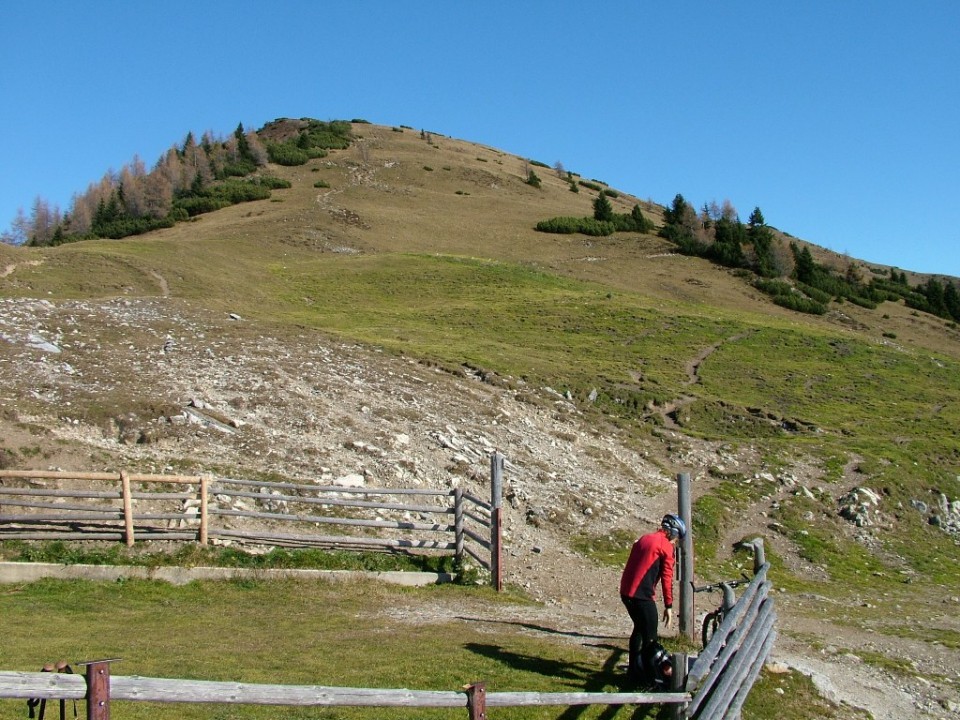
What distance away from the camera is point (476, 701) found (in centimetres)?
578

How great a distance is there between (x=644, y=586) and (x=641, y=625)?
0.46m

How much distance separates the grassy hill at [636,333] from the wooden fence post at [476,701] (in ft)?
40.9

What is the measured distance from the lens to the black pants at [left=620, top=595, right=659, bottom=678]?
9.28 metres

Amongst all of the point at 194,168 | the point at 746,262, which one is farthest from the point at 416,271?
the point at 194,168

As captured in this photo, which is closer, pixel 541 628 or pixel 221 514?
pixel 541 628

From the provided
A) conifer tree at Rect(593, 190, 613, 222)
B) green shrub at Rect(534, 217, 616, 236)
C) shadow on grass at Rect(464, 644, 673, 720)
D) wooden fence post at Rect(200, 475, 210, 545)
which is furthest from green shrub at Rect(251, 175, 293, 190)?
shadow on grass at Rect(464, 644, 673, 720)

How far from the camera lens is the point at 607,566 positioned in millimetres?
18328

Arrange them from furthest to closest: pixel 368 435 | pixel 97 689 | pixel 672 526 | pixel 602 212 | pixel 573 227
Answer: pixel 602 212
pixel 573 227
pixel 368 435
pixel 672 526
pixel 97 689

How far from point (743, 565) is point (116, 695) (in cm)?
1793

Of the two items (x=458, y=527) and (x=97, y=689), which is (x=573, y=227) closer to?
(x=458, y=527)

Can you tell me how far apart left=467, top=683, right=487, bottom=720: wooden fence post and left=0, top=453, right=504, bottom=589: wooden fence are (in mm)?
9817

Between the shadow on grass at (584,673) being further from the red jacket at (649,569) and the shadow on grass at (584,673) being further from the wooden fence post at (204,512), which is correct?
the wooden fence post at (204,512)

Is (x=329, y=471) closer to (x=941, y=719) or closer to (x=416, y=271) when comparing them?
(x=941, y=719)

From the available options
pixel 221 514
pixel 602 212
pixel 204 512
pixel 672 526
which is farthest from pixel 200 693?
pixel 602 212
